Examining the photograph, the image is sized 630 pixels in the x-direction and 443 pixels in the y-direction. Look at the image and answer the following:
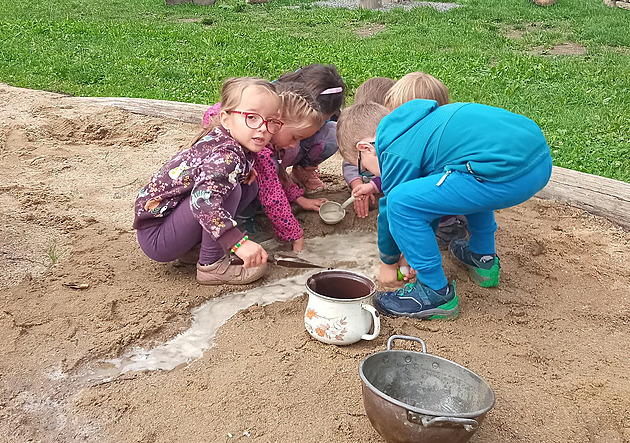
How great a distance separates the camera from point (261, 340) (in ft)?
8.64

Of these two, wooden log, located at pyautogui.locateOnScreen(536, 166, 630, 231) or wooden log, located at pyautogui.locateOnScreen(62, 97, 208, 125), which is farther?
wooden log, located at pyautogui.locateOnScreen(62, 97, 208, 125)

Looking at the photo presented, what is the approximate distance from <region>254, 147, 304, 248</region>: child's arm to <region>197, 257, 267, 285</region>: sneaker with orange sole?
37 cm

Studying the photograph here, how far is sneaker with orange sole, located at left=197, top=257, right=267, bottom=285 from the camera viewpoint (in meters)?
3.10

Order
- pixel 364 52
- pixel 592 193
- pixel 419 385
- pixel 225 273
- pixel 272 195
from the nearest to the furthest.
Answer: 1. pixel 419 385
2. pixel 225 273
3. pixel 272 195
4. pixel 592 193
5. pixel 364 52

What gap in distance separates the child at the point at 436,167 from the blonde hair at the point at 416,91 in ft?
1.18

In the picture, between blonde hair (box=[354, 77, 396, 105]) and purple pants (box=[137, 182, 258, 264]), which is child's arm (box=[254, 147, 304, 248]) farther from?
blonde hair (box=[354, 77, 396, 105])

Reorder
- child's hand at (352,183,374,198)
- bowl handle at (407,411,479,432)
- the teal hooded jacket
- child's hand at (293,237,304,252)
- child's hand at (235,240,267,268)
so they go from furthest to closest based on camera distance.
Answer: child's hand at (352,183,374,198) → child's hand at (293,237,304,252) → child's hand at (235,240,267,268) → the teal hooded jacket → bowl handle at (407,411,479,432)

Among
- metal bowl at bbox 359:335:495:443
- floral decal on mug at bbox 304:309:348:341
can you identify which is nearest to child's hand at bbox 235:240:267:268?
floral decal on mug at bbox 304:309:348:341

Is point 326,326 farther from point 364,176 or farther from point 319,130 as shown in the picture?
point 319,130

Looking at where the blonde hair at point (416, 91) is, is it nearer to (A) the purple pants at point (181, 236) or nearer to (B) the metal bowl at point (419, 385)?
(A) the purple pants at point (181, 236)

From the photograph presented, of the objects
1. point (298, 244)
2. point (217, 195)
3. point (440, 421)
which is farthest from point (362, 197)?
point (440, 421)

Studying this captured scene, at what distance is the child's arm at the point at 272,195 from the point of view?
3.39 metres

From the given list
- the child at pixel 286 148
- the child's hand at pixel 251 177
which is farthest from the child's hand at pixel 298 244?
the child's hand at pixel 251 177

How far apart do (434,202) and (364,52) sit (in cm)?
592
